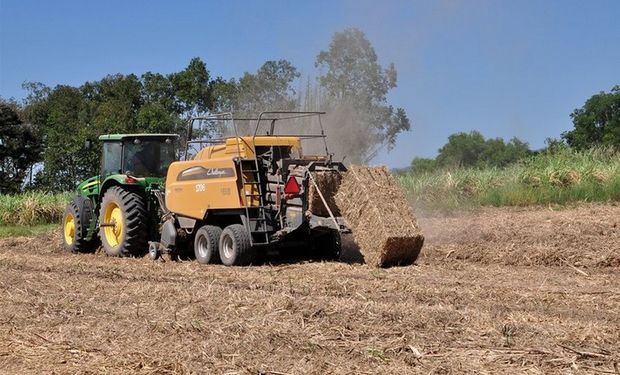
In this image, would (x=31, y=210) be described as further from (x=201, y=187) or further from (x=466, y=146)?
(x=466, y=146)

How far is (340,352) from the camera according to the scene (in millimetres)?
5332

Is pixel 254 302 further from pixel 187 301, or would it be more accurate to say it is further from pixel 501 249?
pixel 501 249

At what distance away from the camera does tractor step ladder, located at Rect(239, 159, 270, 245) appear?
11547mm

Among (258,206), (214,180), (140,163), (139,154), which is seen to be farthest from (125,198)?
(258,206)

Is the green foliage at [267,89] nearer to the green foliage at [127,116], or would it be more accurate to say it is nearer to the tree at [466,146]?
the green foliage at [127,116]

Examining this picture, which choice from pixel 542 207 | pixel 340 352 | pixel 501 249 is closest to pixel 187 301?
pixel 340 352

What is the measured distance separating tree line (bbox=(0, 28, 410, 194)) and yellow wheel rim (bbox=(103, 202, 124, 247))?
1.81 meters

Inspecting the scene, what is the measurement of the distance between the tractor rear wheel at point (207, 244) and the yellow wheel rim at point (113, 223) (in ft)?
7.14

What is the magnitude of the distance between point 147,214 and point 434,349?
943 cm

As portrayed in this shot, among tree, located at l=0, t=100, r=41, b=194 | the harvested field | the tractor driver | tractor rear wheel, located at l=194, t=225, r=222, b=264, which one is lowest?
the harvested field

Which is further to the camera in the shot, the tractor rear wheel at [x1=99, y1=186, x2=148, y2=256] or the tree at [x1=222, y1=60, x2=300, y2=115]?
the tree at [x1=222, y1=60, x2=300, y2=115]

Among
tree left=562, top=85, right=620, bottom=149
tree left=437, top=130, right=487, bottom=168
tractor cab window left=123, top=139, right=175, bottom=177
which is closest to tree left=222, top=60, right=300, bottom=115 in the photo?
tractor cab window left=123, top=139, right=175, bottom=177

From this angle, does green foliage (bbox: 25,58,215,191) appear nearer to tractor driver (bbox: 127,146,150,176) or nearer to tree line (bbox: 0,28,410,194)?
tree line (bbox: 0,28,410,194)

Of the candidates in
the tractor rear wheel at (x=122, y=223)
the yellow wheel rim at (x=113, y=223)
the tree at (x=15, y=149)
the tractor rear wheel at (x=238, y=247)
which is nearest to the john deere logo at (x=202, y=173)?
the tractor rear wheel at (x=238, y=247)
